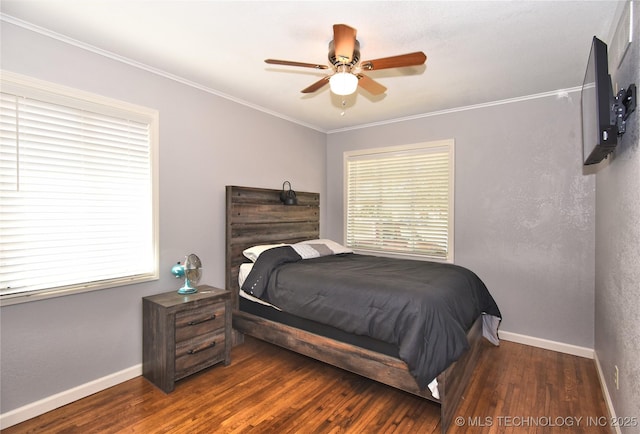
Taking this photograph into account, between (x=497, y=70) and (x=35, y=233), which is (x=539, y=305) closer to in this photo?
(x=497, y=70)

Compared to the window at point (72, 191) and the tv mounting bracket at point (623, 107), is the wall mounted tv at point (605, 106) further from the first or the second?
the window at point (72, 191)

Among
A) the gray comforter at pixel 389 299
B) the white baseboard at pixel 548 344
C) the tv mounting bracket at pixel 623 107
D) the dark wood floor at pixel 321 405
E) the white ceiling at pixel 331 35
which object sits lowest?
the dark wood floor at pixel 321 405

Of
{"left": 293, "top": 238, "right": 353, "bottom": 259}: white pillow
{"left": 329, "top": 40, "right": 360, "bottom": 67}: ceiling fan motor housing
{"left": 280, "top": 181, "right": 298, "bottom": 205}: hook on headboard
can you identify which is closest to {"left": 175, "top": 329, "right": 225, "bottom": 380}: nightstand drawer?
{"left": 293, "top": 238, "right": 353, "bottom": 259}: white pillow

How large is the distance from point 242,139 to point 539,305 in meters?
3.68

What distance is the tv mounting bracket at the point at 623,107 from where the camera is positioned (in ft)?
5.17

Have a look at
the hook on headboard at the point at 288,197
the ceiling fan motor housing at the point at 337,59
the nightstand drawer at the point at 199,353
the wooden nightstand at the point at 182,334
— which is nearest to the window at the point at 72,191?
the wooden nightstand at the point at 182,334

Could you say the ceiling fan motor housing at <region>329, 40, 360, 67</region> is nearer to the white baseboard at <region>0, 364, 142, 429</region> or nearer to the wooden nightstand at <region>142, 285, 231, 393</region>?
the wooden nightstand at <region>142, 285, 231, 393</region>

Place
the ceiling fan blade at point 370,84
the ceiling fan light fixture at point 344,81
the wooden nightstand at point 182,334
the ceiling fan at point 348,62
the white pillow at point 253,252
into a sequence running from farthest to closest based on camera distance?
1. the white pillow at point 253,252
2. the wooden nightstand at point 182,334
3. the ceiling fan blade at point 370,84
4. the ceiling fan light fixture at point 344,81
5. the ceiling fan at point 348,62

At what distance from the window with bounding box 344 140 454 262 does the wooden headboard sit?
0.72 meters

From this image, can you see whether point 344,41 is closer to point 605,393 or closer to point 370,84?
point 370,84

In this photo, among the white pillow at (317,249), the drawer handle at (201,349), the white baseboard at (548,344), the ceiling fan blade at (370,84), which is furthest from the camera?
the white pillow at (317,249)

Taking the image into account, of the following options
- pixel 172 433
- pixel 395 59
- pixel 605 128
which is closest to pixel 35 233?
pixel 172 433

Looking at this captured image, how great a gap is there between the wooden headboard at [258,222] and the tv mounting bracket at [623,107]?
3037mm

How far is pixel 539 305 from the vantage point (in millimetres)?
3352
